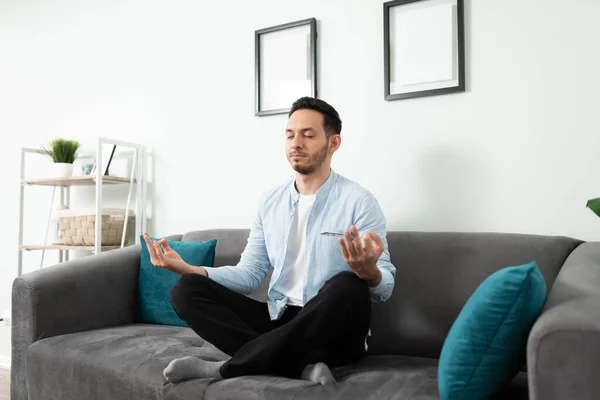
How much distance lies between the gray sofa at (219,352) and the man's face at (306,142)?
382mm

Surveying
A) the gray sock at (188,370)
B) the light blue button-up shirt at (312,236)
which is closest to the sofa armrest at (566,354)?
the light blue button-up shirt at (312,236)

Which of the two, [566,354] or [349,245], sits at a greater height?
[349,245]

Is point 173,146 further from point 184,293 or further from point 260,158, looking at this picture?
point 184,293

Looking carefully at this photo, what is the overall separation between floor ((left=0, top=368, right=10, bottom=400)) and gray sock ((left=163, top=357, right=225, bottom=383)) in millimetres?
1536

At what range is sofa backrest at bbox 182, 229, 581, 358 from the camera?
5.41ft

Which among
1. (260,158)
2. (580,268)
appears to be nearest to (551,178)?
(580,268)

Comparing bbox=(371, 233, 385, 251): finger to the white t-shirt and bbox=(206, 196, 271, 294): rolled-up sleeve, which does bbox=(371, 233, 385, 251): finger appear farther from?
bbox=(206, 196, 271, 294): rolled-up sleeve

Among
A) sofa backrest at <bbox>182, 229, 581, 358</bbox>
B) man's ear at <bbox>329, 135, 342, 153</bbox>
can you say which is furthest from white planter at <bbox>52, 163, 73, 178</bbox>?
sofa backrest at <bbox>182, 229, 581, 358</bbox>

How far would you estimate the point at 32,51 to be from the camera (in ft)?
10.8

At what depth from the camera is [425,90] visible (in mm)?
2064

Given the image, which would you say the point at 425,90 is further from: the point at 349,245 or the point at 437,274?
the point at 349,245

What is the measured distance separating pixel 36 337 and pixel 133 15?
73.2 inches

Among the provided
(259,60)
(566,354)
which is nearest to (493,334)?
(566,354)

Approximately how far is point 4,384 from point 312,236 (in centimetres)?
198
